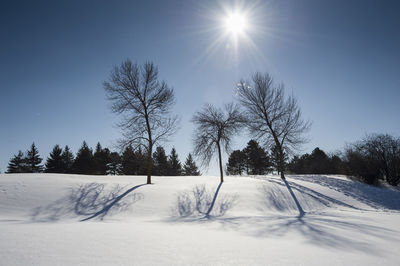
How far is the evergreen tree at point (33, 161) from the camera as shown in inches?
1666

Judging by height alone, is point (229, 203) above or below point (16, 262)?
below

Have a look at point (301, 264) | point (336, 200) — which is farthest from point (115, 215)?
point (336, 200)

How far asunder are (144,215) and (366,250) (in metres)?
6.83

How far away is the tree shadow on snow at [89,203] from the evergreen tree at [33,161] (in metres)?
46.5

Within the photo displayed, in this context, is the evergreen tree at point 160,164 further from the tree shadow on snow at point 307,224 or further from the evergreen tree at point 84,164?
the tree shadow on snow at point 307,224

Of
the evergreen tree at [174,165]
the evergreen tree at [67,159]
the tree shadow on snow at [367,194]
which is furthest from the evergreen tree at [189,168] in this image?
the tree shadow on snow at [367,194]

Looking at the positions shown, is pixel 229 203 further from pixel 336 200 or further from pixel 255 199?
pixel 336 200

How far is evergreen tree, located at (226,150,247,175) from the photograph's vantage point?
45.8 m

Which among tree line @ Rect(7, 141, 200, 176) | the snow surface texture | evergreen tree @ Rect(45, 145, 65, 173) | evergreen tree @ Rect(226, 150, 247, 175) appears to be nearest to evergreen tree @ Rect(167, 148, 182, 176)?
tree line @ Rect(7, 141, 200, 176)

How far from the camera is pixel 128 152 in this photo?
1309 centimetres

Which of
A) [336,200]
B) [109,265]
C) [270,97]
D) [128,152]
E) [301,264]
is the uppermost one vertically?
[270,97]

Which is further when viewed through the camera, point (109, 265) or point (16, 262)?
point (109, 265)

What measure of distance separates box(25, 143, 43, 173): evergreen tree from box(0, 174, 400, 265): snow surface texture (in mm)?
43604

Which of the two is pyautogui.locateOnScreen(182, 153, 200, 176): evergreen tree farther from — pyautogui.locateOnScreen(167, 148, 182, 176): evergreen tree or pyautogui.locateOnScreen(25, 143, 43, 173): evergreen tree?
pyautogui.locateOnScreen(25, 143, 43, 173): evergreen tree
